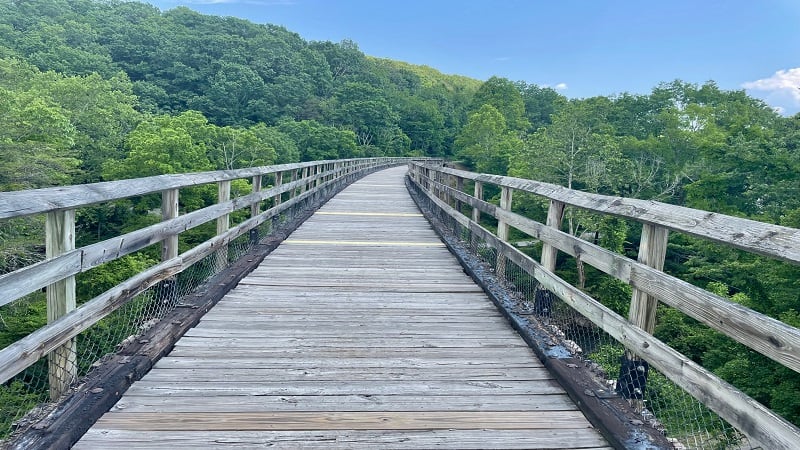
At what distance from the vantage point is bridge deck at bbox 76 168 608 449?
231 cm

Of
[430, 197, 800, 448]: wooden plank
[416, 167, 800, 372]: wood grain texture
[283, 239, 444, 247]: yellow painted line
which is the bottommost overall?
[283, 239, 444, 247]: yellow painted line

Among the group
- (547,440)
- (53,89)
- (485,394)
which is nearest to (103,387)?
(485,394)

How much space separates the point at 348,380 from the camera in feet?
9.35

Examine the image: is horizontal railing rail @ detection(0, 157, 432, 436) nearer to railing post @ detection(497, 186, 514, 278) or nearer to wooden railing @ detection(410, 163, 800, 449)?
wooden railing @ detection(410, 163, 800, 449)

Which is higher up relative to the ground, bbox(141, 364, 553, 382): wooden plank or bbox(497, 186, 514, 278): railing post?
bbox(497, 186, 514, 278): railing post

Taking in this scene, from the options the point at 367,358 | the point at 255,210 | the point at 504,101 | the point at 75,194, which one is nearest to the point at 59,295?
the point at 75,194

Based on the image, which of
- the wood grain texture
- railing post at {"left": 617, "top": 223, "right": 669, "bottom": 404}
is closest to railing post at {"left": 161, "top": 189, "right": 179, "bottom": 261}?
the wood grain texture

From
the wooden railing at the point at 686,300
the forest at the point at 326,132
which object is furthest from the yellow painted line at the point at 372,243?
the forest at the point at 326,132

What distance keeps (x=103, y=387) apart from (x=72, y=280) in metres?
0.52

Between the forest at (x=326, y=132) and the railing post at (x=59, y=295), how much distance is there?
1347cm

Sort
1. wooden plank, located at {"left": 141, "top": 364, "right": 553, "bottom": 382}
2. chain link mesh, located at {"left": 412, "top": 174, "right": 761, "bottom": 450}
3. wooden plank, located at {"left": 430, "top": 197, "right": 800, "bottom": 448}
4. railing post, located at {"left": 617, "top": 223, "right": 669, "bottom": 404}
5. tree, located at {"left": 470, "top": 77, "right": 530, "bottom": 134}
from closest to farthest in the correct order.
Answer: wooden plank, located at {"left": 430, "top": 197, "right": 800, "bottom": 448} < railing post, located at {"left": 617, "top": 223, "right": 669, "bottom": 404} < chain link mesh, located at {"left": 412, "top": 174, "right": 761, "bottom": 450} < wooden plank, located at {"left": 141, "top": 364, "right": 553, "bottom": 382} < tree, located at {"left": 470, "top": 77, "right": 530, "bottom": 134}

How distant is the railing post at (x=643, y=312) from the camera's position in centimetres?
245

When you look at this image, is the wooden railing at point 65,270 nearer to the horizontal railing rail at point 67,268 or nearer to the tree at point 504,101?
the horizontal railing rail at point 67,268

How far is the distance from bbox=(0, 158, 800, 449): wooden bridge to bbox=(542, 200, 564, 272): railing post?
0.02 metres
